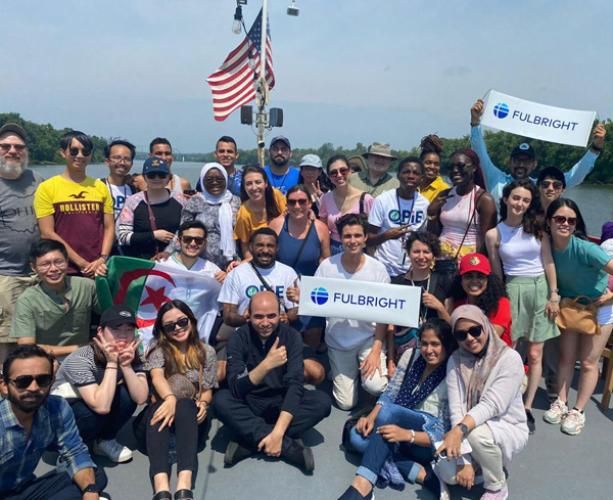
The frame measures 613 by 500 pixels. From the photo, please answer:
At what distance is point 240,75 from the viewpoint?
1324 centimetres

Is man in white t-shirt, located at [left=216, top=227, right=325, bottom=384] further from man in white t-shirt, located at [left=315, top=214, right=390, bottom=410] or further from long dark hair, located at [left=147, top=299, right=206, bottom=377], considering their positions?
long dark hair, located at [left=147, top=299, right=206, bottom=377]

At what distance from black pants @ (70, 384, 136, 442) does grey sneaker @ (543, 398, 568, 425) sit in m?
3.73

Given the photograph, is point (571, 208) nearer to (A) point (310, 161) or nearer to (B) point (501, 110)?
(B) point (501, 110)

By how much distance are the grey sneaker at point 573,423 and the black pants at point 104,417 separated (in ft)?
12.4

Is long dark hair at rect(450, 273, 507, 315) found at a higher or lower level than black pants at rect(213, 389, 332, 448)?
higher

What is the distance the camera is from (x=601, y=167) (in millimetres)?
50906

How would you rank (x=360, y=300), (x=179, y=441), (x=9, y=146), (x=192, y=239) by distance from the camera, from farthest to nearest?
(x=192, y=239) → (x=9, y=146) → (x=360, y=300) → (x=179, y=441)

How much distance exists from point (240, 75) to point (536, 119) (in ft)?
31.9

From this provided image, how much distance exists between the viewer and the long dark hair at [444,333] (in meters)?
3.50

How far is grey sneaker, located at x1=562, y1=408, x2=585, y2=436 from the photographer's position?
4.04m

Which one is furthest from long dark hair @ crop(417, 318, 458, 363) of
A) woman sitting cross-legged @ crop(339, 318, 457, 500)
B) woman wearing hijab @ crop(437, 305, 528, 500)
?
woman wearing hijab @ crop(437, 305, 528, 500)

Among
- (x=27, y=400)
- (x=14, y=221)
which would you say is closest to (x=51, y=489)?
(x=27, y=400)

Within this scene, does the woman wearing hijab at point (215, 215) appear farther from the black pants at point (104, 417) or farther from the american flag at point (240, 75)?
the american flag at point (240, 75)

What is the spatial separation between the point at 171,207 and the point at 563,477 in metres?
4.38
